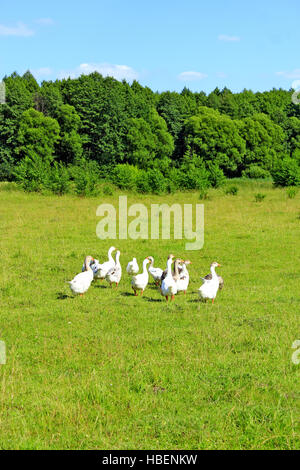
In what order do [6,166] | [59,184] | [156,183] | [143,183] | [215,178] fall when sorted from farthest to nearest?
[6,166] < [215,178] < [143,183] < [156,183] < [59,184]

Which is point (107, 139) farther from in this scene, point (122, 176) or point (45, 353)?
point (45, 353)

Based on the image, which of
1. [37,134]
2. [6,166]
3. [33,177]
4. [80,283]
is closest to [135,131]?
[37,134]

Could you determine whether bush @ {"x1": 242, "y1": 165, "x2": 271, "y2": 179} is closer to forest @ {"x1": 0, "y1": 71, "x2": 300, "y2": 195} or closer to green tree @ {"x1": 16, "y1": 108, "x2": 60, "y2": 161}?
forest @ {"x1": 0, "y1": 71, "x2": 300, "y2": 195}

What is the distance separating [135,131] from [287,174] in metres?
25.4

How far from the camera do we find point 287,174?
160 ft

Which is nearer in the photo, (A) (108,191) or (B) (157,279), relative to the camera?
(B) (157,279)

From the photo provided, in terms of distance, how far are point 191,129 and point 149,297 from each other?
2365 inches

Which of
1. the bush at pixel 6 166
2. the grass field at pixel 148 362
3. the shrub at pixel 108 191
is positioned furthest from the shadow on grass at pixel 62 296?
the bush at pixel 6 166

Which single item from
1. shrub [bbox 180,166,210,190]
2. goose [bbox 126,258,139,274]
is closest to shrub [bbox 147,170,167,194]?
shrub [bbox 180,166,210,190]

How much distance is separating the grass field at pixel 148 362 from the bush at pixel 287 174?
107ft

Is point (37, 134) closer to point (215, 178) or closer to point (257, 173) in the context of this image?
point (215, 178)

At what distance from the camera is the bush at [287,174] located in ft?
159

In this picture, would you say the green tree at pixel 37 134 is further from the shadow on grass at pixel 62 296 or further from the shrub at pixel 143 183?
the shadow on grass at pixel 62 296
